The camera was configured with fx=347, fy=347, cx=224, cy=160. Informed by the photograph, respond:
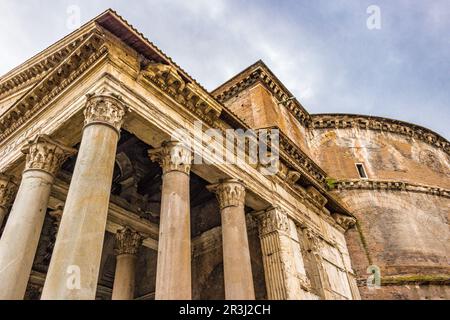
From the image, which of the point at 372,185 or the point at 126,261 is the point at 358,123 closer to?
the point at 372,185

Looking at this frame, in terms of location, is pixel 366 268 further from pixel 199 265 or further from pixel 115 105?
pixel 115 105

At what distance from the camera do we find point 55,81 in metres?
7.34

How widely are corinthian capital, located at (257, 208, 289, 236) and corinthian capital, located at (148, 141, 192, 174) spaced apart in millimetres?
2946

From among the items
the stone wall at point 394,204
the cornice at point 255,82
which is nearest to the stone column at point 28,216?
the cornice at point 255,82

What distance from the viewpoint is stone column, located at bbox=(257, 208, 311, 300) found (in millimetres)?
7789

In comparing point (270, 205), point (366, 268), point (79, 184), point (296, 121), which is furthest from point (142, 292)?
point (296, 121)

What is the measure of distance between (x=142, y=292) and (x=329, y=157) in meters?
9.28

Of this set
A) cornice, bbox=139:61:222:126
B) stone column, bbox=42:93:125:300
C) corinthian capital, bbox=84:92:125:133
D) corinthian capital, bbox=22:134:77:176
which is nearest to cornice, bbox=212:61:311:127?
cornice, bbox=139:61:222:126

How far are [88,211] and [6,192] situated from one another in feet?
13.6

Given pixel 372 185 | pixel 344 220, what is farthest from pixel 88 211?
pixel 372 185

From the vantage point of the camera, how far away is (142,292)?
1055 centimetres

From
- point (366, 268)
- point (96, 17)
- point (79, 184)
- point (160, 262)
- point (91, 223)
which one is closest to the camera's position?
point (91, 223)

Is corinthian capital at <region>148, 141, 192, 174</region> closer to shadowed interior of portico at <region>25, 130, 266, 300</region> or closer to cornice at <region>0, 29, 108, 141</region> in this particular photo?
cornice at <region>0, 29, 108, 141</region>

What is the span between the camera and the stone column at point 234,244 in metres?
6.64
